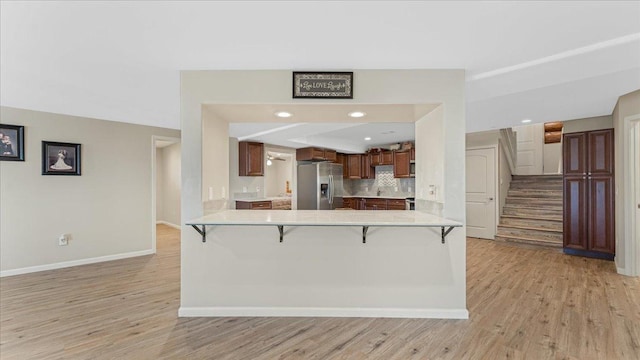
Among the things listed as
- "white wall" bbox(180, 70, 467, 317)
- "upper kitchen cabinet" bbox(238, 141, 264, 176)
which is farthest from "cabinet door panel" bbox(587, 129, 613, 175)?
"upper kitchen cabinet" bbox(238, 141, 264, 176)

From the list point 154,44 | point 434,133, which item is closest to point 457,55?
point 434,133

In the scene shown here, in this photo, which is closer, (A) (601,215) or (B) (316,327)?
(B) (316,327)

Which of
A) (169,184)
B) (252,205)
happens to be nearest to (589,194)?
(252,205)

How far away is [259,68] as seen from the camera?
97.7 inches

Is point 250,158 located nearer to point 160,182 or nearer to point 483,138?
point 160,182

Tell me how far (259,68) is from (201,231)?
1521 mm

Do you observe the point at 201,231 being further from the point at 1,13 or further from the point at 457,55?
the point at 457,55

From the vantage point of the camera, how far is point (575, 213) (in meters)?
4.60

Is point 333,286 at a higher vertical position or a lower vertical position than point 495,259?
higher

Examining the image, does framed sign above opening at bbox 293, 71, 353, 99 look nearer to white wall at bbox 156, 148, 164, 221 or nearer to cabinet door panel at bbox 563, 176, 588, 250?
cabinet door panel at bbox 563, 176, 588, 250

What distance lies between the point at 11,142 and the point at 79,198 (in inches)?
39.3

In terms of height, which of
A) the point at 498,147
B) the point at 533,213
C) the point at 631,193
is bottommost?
the point at 533,213

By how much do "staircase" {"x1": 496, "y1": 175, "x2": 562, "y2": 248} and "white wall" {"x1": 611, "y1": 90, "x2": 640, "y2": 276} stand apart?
4.40ft

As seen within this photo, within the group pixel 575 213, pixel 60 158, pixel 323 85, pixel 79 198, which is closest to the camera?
pixel 323 85
